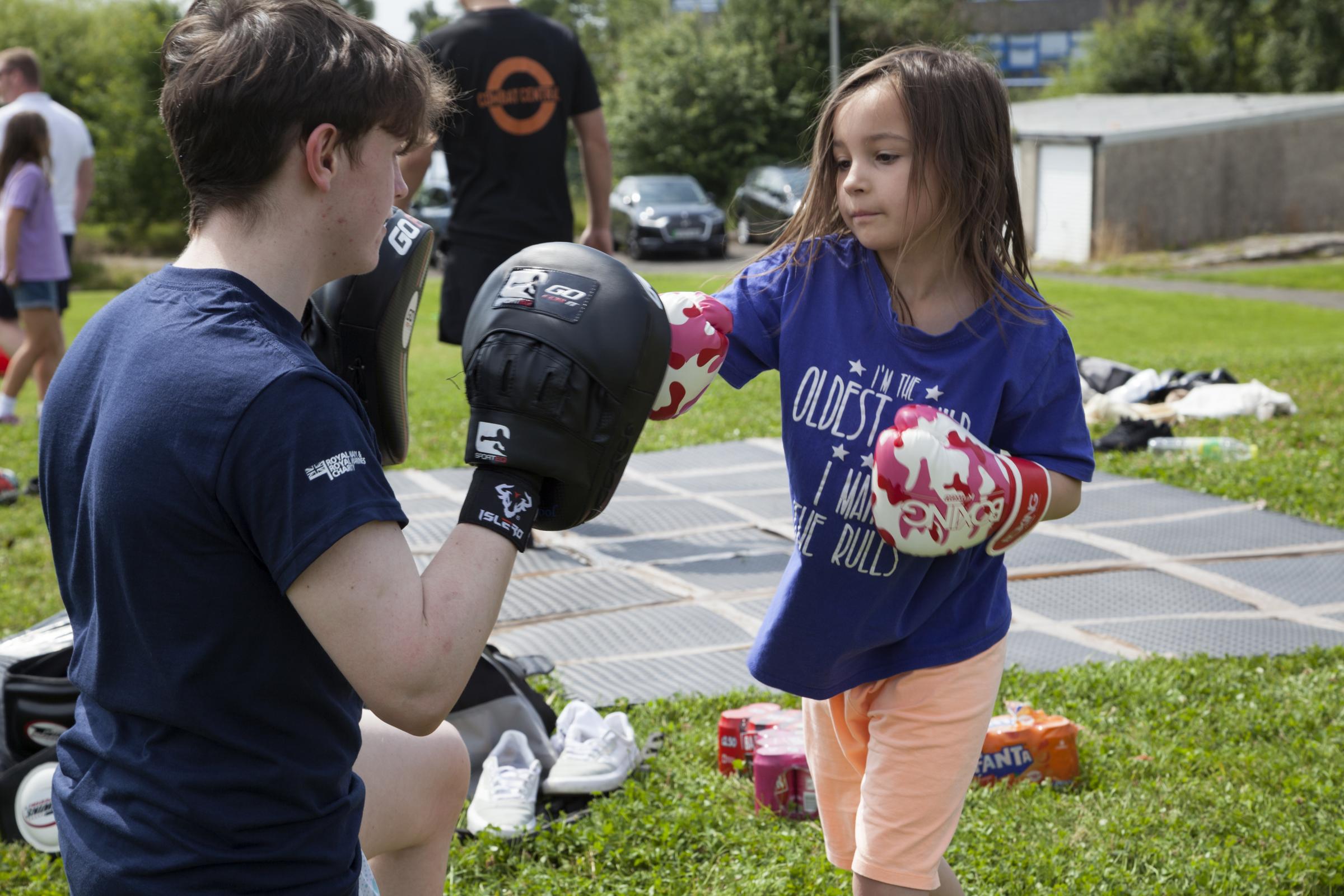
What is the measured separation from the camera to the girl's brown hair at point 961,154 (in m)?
2.11

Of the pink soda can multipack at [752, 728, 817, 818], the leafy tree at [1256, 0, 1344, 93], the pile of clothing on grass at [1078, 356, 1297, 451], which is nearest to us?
the pink soda can multipack at [752, 728, 817, 818]

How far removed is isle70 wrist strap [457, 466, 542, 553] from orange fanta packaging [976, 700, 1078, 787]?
1.86m

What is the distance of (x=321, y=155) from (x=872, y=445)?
1.07m

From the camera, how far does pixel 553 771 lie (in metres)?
3.05

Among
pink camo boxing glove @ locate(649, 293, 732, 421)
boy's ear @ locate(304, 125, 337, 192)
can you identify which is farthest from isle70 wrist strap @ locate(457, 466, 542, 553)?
pink camo boxing glove @ locate(649, 293, 732, 421)

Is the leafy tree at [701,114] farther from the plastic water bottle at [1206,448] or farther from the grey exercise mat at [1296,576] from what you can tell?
the grey exercise mat at [1296,576]

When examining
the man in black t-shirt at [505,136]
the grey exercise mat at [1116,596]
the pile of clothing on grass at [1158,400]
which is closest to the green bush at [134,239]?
the pile of clothing on grass at [1158,400]

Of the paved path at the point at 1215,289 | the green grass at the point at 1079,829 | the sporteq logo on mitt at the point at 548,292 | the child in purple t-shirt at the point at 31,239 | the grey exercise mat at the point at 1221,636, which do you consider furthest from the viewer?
the paved path at the point at 1215,289

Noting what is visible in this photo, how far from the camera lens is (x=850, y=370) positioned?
7.14 ft

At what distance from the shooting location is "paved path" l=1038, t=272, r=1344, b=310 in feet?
47.9

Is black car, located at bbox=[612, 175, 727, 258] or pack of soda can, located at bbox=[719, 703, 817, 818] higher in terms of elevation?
→ pack of soda can, located at bbox=[719, 703, 817, 818]

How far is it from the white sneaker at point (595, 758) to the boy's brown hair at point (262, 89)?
1.86 meters

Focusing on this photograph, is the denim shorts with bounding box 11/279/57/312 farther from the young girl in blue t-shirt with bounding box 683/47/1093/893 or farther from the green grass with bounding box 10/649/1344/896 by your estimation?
the young girl in blue t-shirt with bounding box 683/47/1093/893

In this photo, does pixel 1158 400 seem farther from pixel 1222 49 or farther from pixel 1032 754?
pixel 1222 49
